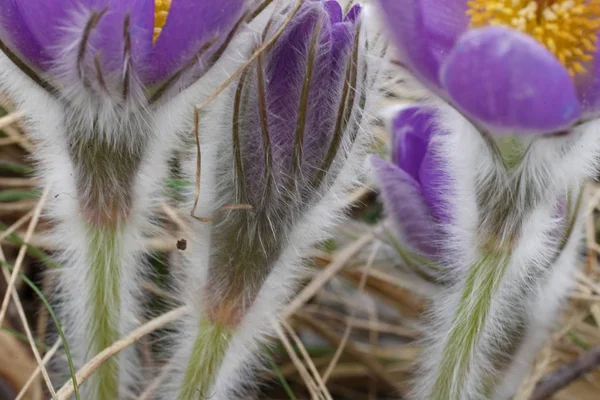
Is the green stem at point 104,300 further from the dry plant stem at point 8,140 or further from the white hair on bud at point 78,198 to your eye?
the dry plant stem at point 8,140

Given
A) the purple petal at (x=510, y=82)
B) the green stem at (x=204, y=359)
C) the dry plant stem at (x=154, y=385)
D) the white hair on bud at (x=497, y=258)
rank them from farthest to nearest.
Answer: the dry plant stem at (x=154, y=385)
the green stem at (x=204, y=359)
the white hair on bud at (x=497, y=258)
the purple petal at (x=510, y=82)

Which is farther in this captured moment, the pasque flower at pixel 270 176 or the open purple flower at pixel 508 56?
the pasque flower at pixel 270 176

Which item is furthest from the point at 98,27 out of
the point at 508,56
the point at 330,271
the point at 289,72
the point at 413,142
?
the point at 330,271

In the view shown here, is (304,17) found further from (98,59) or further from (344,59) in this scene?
(98,59)

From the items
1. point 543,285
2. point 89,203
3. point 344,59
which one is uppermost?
point 344,59

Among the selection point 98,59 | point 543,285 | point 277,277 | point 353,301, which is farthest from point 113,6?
point 353,301

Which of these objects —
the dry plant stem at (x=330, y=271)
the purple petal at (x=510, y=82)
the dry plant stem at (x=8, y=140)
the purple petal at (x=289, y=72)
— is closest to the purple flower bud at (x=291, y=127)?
the purple petal at (x=289, y=72)
